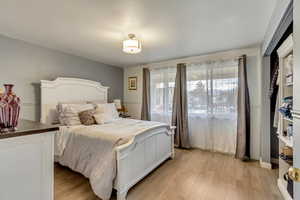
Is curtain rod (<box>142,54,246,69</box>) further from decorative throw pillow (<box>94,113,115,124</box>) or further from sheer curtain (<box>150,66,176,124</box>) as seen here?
decorative throw pillow (<box>94,113,115,124</box>)

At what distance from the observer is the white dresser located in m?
0.99

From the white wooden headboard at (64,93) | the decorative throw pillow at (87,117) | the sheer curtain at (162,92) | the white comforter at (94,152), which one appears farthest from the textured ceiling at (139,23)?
the white comforter at (94,152)

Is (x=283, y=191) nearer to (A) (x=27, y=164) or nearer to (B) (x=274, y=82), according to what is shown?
(B) (x=274, y=82)

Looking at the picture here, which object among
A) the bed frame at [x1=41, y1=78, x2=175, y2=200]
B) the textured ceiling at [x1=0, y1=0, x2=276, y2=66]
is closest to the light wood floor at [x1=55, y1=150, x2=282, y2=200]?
the bed frame at [x1=41, y1=78, x2=175, y2=200]

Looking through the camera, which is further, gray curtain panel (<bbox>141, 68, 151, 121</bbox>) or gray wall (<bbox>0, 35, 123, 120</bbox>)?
gray curtain panel (<bbox>141, 68, 151, 121</bbox>)

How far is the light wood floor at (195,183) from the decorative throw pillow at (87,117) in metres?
0.84

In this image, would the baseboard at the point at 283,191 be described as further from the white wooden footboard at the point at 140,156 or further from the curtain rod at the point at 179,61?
the curtain rod at the point at 179,61

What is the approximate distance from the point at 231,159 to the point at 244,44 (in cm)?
228

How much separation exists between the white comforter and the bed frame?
109 mm

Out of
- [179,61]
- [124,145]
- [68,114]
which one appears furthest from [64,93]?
[179,61]

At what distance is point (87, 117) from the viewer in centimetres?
274

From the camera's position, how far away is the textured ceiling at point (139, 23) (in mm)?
1665

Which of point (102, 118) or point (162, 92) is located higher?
point (162, 92)

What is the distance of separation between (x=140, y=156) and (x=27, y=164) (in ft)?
4.51
